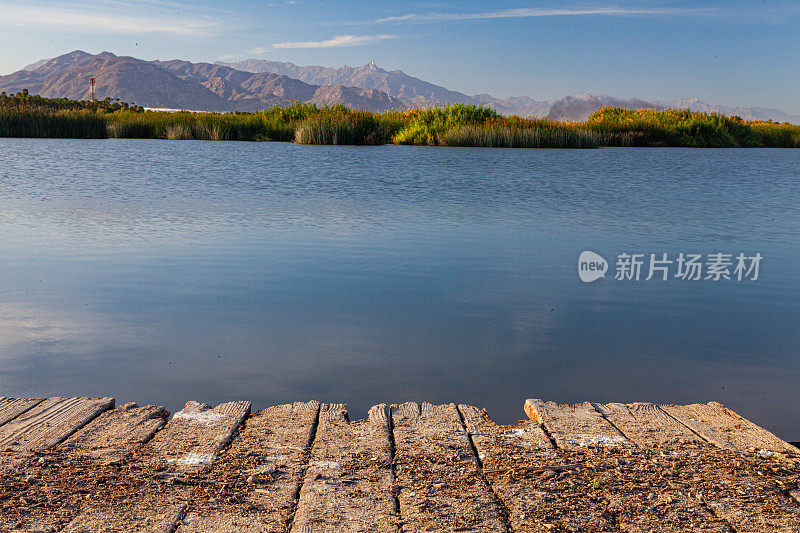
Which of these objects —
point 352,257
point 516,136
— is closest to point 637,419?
point 352,257

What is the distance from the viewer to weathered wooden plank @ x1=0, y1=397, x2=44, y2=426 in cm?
354

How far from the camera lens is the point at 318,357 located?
17.0ft

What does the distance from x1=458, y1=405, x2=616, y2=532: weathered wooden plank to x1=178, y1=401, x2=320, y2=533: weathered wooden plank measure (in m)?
0.84

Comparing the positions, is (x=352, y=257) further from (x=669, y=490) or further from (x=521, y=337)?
(x=669, y=490)

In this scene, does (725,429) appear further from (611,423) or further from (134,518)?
(134,518)

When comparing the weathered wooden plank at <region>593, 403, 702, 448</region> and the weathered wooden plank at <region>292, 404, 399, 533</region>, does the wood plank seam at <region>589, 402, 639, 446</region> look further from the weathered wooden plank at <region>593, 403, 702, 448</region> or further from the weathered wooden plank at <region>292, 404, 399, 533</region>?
the weathered wooden plank at <region>292, 404, 399, 533</region>

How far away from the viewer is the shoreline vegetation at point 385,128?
103 ft

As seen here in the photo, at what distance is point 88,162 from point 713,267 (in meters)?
19.0

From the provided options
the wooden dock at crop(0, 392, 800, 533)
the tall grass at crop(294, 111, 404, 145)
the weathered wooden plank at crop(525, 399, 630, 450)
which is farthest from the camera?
the tall grass at crop(294, 111, 404, 145)

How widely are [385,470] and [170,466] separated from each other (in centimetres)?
94

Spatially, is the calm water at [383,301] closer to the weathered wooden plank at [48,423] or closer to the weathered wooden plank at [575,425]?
the weathered wooden plank at [575,425]

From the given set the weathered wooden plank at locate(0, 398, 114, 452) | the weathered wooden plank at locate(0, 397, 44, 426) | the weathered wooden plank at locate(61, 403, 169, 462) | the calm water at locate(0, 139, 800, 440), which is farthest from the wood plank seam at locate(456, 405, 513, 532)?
the weathered wooden plank at locate(0, 397, 44, 426)

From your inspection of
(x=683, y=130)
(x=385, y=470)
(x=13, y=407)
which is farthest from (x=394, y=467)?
(x=683, y=130)

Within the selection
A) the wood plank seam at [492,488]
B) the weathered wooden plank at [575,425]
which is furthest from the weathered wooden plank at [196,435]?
the weathered wooden plank at [575,425]
